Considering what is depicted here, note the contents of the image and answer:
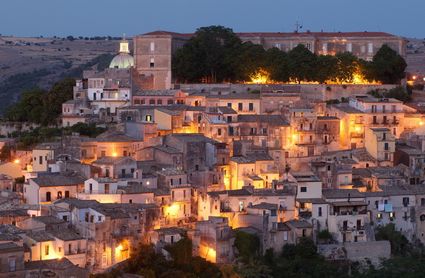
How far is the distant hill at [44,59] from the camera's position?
6681 centimetres

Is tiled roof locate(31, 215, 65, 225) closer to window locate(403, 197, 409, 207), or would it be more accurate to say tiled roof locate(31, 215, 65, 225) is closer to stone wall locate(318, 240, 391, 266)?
stone wall locate(318, 240, 391, 266)

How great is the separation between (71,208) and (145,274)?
316 cm

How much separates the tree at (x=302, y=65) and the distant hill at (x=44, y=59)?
59.4 feet

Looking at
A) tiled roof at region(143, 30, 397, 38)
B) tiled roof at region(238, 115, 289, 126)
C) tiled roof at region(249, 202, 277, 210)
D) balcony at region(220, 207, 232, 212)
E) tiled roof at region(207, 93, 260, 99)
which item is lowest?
balcony at region(220, 207, 232, 212)

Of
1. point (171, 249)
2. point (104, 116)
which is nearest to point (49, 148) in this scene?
point (104, 116)

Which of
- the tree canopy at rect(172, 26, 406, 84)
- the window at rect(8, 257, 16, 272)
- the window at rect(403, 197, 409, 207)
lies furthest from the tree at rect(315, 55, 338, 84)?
the window at rect(8, 257, 16, 272)

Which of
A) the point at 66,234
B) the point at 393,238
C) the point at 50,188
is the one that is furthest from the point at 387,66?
the point at 66,234

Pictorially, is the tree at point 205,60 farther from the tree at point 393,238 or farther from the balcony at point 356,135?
the tree at point 393,238

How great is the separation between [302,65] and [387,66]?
3448 millimetres

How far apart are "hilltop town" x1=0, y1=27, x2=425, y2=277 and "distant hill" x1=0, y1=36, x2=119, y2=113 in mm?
18190

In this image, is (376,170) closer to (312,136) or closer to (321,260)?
(312,136)

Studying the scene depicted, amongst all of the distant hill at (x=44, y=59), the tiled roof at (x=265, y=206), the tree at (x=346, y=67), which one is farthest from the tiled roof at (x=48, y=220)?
the distant hill at (x=44, y=59)

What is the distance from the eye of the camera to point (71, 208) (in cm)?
3070

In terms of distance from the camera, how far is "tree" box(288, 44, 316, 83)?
1752 inches
